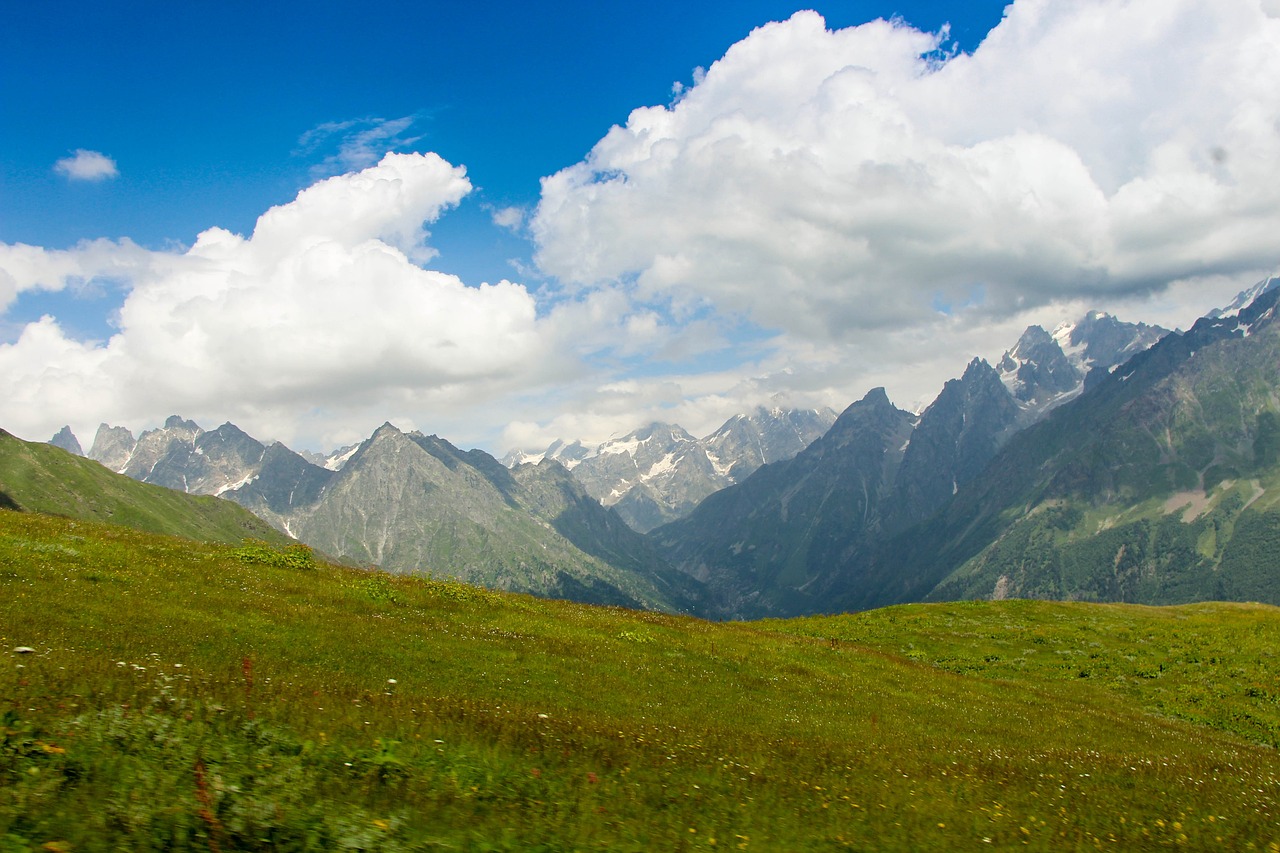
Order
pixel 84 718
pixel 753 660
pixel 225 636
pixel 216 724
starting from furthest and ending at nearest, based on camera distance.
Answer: pixel 753 660 → pixel 225 636 → pixel 216 724 → pixel 84 718

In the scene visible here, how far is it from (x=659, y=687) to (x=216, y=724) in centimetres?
1805

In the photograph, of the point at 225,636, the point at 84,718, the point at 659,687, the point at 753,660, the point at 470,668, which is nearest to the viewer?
the point at 84,718

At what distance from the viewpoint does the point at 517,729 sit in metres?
14.8

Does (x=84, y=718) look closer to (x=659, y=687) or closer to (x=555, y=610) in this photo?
(x=659, y=687)

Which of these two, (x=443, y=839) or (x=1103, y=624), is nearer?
(x=443, y=839)

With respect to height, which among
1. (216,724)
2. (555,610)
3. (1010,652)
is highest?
(216,724)

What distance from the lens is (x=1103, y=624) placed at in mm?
55469

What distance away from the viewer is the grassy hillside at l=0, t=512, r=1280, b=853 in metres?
9.52

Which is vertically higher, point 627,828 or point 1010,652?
point 627,828

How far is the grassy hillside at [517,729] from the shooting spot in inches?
375

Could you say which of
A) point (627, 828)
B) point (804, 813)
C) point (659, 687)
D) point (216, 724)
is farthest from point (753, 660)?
point (216, 724)

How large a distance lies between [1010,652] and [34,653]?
50.2 m

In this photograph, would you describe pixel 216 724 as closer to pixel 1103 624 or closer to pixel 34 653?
pixel 34 653

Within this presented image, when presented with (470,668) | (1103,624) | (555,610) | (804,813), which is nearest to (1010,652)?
(1103,624)
